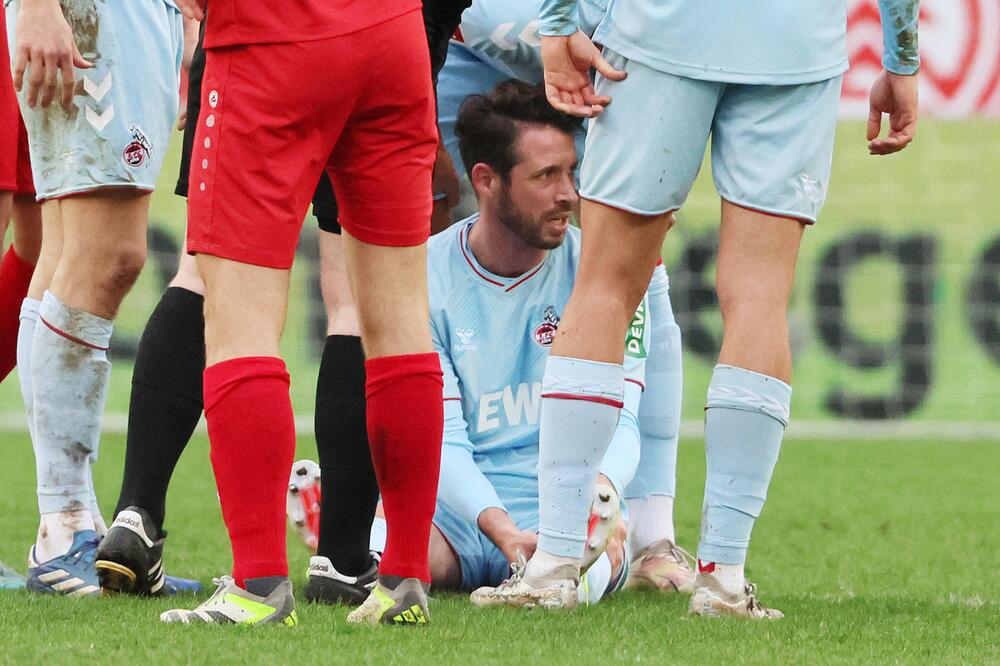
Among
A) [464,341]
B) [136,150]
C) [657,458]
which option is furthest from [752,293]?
[136,150]

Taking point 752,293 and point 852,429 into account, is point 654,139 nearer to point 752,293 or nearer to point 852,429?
point 752,293

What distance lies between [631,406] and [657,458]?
27 centimetres

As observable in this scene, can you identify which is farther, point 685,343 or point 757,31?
point 685,343

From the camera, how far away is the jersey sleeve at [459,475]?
2.94 metres

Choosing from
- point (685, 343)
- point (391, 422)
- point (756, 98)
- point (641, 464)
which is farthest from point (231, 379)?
point (685, 343)

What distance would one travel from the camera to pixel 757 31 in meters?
2.46

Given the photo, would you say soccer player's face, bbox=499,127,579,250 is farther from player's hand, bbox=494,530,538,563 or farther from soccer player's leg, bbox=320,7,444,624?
soccer player's leg, bbox=320,7,444,624

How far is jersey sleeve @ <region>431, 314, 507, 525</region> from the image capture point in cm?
294

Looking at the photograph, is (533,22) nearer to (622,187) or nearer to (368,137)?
(622,187)

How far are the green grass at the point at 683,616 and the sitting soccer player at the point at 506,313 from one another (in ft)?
0.74

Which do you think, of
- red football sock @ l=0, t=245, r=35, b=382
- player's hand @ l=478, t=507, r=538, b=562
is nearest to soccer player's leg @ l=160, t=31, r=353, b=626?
player's hand @ l=478, t=507, r=538, b=562

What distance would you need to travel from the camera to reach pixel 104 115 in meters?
2.80

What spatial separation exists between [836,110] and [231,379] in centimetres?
107

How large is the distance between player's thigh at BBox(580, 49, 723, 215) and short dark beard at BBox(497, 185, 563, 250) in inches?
22.1
